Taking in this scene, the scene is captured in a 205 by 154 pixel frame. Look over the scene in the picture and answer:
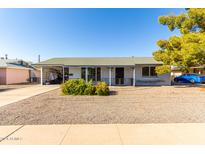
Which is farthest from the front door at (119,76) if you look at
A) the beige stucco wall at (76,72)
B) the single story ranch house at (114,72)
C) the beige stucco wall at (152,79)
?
the beige stucco wall at (76,72)

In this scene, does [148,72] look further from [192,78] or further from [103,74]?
[192,78]

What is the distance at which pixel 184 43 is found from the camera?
47.5 feet

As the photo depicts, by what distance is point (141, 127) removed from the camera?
557 cm

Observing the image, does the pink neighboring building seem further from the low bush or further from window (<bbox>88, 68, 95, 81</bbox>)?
the low bush

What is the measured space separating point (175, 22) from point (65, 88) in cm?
1207

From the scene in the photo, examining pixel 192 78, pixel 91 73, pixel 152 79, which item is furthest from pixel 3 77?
pixel 192 78

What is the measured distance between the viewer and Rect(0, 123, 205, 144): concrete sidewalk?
4500 mm

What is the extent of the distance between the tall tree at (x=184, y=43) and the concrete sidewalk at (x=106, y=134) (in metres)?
9.30

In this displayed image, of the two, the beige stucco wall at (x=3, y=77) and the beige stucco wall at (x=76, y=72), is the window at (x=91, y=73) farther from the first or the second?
the beige stucco wall at (x=3, y=77)

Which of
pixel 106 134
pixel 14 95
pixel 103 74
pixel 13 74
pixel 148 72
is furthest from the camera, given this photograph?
pixel 13 74

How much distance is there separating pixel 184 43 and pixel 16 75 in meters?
24.6

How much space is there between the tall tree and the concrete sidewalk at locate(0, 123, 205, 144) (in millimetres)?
9305

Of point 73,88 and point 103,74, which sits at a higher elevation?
point 103,74
